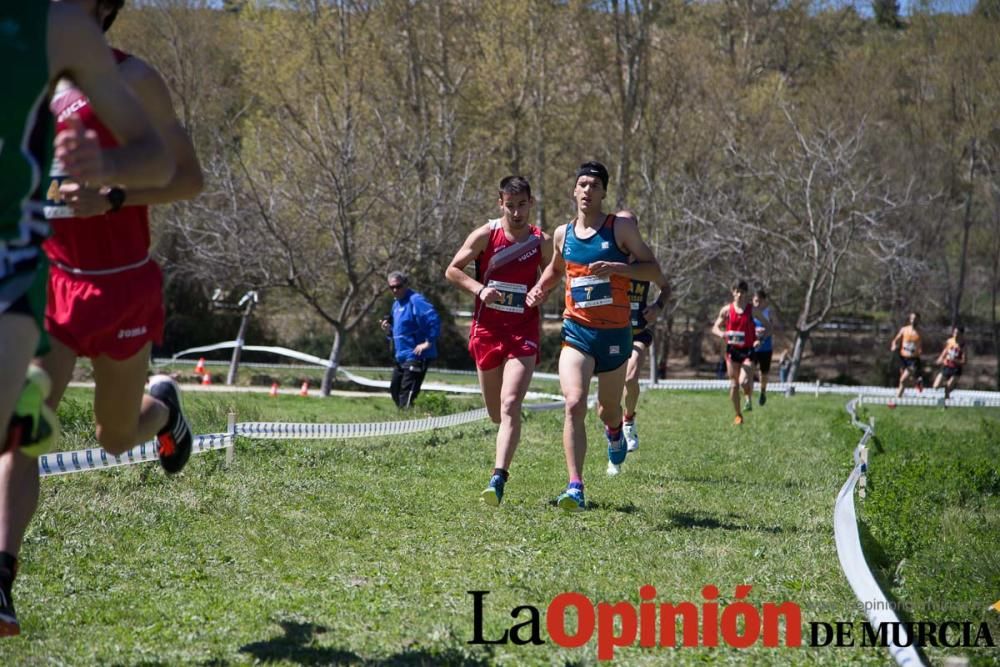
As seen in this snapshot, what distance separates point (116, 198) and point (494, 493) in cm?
434

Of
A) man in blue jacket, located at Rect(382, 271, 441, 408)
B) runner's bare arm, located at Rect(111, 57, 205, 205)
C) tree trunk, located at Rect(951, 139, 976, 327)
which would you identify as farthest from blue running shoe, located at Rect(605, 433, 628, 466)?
tree trunk, located at Rect(951, 139, 976, 327)

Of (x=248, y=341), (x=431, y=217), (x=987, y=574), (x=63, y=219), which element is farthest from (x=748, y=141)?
(x=63, y=219)

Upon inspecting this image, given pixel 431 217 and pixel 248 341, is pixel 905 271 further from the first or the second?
pixel 248 341

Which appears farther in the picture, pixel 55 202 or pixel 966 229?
pixel 966 229

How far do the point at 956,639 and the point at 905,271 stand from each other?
110 ft

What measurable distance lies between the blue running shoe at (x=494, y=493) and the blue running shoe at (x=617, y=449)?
1.94 metres

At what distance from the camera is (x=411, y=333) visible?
58.2ft

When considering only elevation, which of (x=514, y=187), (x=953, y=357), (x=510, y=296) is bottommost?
(x=953, y=357)

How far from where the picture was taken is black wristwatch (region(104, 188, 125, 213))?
3961mm

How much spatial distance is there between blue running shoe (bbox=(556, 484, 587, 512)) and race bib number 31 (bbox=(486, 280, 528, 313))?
1.37m

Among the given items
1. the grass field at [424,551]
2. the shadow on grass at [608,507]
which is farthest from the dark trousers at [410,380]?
the shadow on grass at [608,507]

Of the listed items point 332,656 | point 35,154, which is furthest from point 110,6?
point 332,656

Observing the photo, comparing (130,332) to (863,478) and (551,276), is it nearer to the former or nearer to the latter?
(551,276)

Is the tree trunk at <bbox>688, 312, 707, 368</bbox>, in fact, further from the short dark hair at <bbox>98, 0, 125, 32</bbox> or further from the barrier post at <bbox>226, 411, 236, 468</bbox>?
the short dark hair at <bbox>98, 0, 125, 32</bbox>
